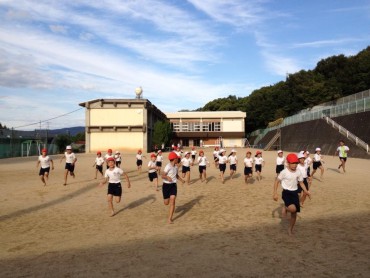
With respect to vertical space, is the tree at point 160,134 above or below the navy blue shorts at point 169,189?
above

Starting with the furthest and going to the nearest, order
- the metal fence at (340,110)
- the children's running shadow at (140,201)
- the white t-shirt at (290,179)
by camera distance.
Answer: the metal fence at (340,110), the children's running shadow at (140,201), the white t-shirt at (290,179)

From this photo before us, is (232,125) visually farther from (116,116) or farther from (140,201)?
(140,201)

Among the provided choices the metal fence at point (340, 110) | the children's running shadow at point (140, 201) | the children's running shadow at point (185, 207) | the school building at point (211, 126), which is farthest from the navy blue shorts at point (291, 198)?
the school building at point (211, 126)

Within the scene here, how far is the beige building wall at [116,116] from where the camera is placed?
4953 centimetres

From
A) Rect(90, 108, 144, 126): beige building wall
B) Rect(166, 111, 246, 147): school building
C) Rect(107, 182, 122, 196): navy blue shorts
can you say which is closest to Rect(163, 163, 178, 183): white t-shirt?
Rect(107, 182, 122, 196): navy blue shorts

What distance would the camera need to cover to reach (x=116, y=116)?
4972cm

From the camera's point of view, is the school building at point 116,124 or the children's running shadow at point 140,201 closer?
the children's running shadow at point 140,201

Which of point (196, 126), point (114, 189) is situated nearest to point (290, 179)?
point (114, 189)

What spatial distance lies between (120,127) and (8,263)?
1749 inches

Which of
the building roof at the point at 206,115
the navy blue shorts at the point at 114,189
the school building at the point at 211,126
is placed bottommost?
the navy blue shorts at the point at 114,189

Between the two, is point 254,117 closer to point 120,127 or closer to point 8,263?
point 120,127

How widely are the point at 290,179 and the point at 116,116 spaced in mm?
44052

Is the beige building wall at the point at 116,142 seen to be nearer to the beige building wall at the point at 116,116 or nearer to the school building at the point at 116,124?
the school building at the point at 116,124

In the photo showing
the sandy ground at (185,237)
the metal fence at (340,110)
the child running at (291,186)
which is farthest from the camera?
the metal fence at (340,110)
